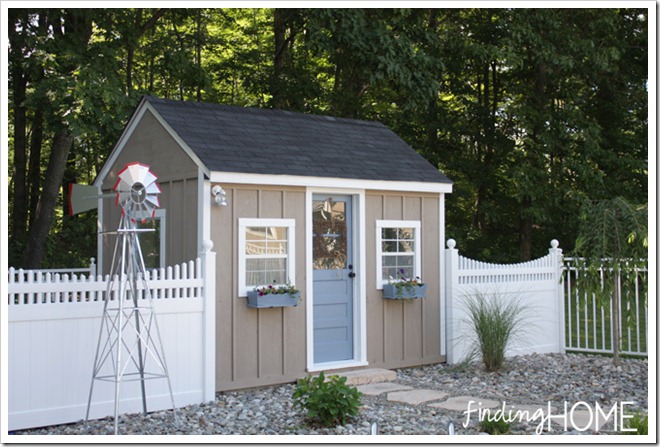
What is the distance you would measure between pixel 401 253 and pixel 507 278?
1732mm

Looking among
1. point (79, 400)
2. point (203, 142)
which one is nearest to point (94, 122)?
point (203, 142)

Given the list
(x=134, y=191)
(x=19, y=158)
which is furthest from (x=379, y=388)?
(x=19, y=158)

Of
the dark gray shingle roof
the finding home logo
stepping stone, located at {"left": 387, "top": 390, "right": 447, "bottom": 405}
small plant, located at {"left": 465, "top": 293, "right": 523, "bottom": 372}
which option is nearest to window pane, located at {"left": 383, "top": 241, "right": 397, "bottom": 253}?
the dark gray shingle roof

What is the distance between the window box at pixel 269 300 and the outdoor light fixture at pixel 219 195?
0.96 m

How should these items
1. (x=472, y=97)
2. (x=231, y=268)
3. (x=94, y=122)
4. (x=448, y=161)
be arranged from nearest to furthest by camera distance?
1. (x=231, y=268)
2. (x=94, y=122)
3. (x=448, y=161)
4. (x=472, y=97)

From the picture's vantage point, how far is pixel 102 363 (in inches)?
239

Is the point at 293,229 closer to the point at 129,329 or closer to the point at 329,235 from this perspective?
the point at 329,235

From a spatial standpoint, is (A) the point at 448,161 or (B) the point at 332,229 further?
(A) the point at 448,161

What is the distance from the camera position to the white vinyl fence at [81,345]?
6012 millimetres

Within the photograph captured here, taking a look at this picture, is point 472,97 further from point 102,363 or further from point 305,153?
point 102,363

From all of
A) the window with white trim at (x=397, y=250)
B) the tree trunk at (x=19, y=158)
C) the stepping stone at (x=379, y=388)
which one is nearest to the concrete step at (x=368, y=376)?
the stepping stone at (x=379, y=388)

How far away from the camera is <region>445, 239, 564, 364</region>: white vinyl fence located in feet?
30.7

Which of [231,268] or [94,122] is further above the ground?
[94,122]

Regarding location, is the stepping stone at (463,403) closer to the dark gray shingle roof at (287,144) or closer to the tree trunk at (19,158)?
the dark gray shingle roof at (287,144)
